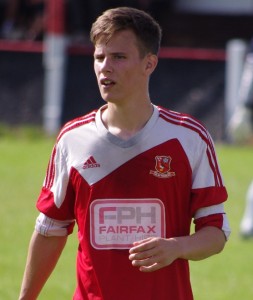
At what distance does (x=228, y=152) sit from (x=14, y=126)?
3.97m

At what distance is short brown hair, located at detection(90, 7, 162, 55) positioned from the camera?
4.55m

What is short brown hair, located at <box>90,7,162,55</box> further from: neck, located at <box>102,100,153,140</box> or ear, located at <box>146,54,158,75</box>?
neck, located at <box>102,100,153,140</box>

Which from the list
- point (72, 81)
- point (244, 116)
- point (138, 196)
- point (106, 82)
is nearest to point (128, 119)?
Answer: point (106, 82)

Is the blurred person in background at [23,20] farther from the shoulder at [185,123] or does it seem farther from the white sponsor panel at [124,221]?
the white sponsor panel at [124,221]


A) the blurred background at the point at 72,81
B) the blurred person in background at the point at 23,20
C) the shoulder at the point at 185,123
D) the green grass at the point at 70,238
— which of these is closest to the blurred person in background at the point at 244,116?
the green grass at the point at 70,238

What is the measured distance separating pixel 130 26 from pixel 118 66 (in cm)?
16

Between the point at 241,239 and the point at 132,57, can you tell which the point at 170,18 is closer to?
the point at 241,239

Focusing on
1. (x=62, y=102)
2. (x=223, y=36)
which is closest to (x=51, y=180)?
(x=62, y=102)

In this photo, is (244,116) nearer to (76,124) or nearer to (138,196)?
(76,124)

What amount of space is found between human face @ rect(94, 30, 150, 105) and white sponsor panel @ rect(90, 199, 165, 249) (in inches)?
16.3

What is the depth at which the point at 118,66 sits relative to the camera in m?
4.56

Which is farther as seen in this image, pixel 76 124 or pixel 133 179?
pixel 76 124

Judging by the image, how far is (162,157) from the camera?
15.2 ft

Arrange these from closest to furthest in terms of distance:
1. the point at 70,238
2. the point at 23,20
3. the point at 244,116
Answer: the point at 70,238 < the point at 244,116 < the point at 23,20
